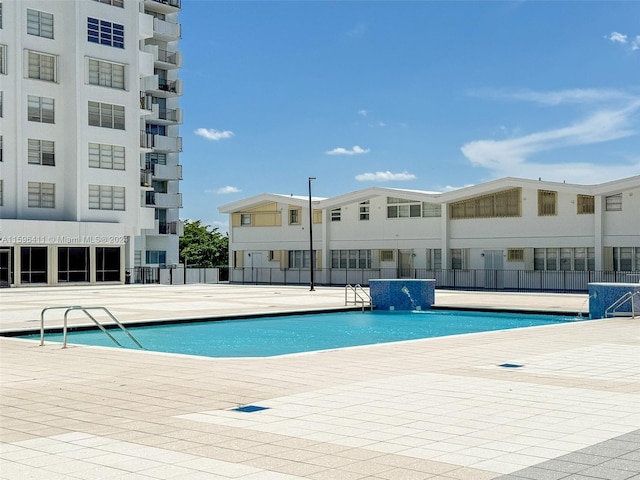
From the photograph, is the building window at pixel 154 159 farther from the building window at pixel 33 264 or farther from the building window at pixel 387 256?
the building window at pixel 387 256

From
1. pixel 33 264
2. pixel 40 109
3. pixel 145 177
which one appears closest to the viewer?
pixel 33 264

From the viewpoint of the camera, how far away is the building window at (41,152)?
172ft

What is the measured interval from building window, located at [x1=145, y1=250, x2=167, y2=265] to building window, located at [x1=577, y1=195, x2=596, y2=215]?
35.4 m

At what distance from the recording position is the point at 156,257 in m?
67.8

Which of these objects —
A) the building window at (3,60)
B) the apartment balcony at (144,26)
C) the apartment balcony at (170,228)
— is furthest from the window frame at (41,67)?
the apartment balcony at (170,228)

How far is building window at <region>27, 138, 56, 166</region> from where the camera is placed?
172 feet

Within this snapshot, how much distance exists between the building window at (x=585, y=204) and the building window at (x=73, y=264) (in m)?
30.9

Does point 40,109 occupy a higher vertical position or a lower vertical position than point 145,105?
lower

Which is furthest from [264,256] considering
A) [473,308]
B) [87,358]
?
[87,358]

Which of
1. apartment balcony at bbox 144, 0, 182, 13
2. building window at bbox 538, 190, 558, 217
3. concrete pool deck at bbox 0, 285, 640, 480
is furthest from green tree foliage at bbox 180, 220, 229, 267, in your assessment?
concrete pool deck at bbox 0, 285, 640, 480

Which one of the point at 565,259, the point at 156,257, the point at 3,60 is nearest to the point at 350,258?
the point at 565,259

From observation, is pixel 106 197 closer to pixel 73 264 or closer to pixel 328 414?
pixel 73 264

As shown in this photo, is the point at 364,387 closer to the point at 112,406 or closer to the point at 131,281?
the point at 112,406

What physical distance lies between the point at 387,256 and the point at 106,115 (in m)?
21.3
